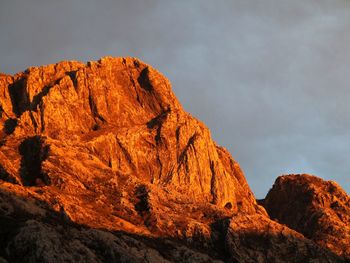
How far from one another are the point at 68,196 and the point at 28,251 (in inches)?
1645

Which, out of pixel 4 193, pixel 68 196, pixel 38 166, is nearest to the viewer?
pixel 4 193

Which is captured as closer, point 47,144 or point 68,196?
point 68,196

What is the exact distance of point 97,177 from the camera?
191000mm

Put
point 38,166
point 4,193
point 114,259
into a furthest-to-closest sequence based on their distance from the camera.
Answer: point 38,166 → point 4,193 → point 114,259

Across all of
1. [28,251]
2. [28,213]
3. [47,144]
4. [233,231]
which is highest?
[47,144]

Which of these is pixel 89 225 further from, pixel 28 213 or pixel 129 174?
pixel 129 174

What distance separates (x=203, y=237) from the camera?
18200 centimetres

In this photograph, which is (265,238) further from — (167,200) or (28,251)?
(28,251)

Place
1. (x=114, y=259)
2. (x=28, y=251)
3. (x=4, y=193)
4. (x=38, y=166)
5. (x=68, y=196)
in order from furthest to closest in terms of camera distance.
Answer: (x=38, y=166) → (x=68, y=196) → (x=4, y=193) → (x=114, y=259) → (x=28, y=251)

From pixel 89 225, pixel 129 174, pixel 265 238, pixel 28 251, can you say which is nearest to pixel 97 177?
pixel 129 174

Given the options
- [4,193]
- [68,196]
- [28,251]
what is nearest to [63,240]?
[28,251]

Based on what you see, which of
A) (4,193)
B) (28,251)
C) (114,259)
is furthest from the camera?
(4,193)

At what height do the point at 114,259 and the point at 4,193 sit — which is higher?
the point at 4,193

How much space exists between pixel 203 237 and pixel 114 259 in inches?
1418
